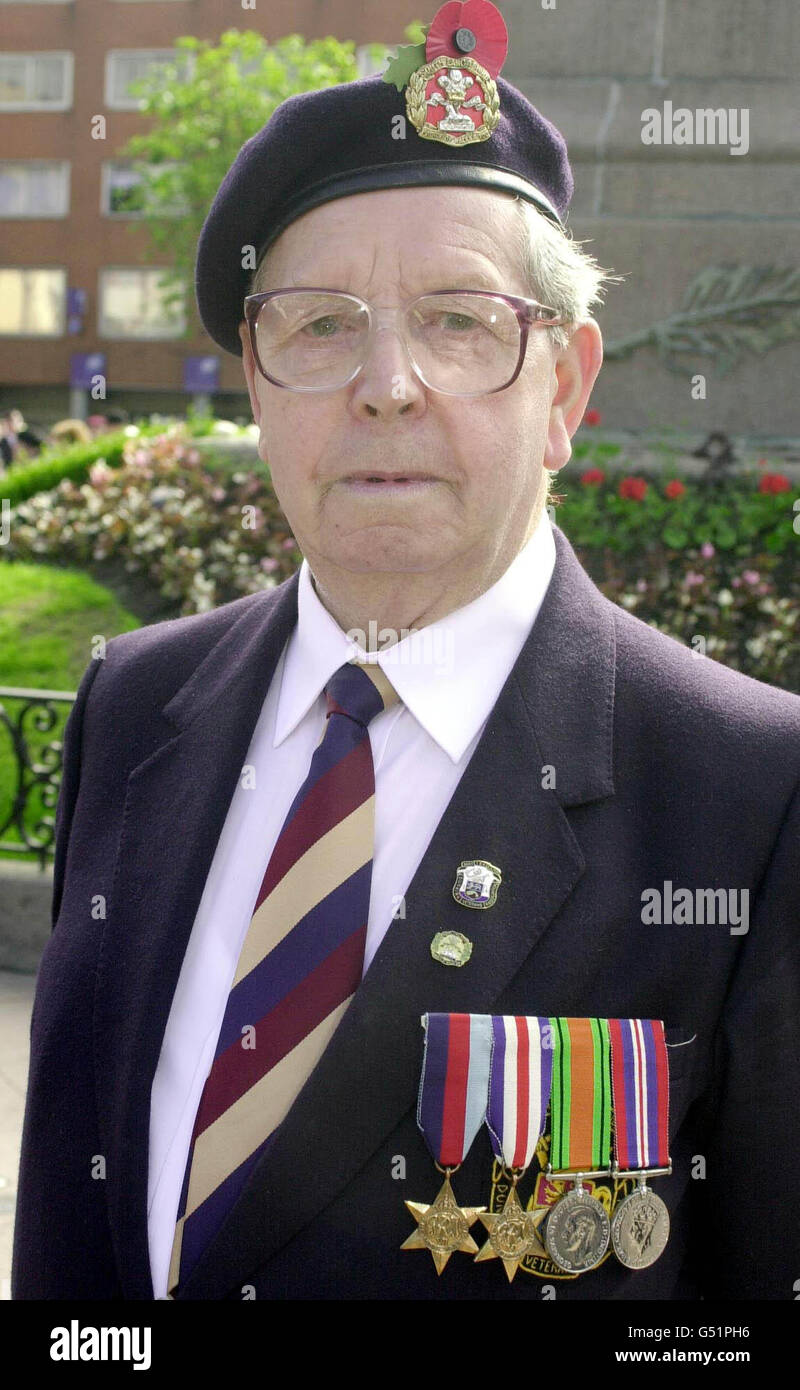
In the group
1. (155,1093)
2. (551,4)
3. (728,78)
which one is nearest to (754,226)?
(728,78)

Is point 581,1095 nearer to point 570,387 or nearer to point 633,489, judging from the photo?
point 570,387

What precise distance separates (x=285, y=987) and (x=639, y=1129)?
1.60 feet

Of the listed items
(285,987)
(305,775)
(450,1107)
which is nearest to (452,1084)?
(450,1107)

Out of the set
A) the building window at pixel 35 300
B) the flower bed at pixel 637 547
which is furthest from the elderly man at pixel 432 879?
the building window at pixel 35 300

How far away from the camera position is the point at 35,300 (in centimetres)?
4212

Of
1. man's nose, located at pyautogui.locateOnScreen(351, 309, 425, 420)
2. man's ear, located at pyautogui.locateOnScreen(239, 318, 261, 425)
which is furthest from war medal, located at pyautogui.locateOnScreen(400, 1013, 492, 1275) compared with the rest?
man's ear, located at pyautogui.locateOnScreen(239, 318, 261, 425)

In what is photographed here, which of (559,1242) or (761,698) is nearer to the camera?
(559,1242)

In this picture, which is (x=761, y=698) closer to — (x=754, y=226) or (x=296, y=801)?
(x=296, y=801)

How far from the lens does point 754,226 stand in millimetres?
6594

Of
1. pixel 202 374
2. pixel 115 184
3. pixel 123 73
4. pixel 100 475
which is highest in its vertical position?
pixel 123 73

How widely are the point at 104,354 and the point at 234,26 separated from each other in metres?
10.00

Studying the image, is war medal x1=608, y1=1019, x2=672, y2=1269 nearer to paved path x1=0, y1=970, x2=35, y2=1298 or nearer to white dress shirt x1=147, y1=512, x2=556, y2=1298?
white dress shirt x1=147, y1=512, x2=556, y2=1298

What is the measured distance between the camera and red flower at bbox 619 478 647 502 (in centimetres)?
648
